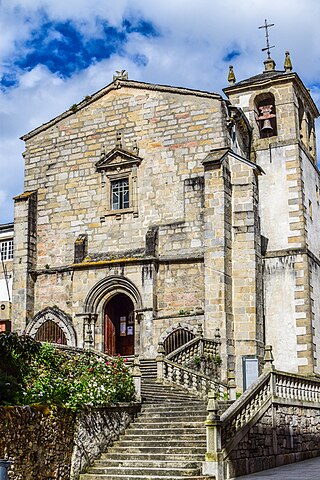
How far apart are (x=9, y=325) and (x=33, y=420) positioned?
612 inches

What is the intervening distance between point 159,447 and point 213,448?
1.51m

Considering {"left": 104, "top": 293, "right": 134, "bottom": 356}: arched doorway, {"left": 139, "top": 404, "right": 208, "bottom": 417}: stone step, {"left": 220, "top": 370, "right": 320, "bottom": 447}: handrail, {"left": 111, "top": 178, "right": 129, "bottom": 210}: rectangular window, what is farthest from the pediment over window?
{"left": 139, "top": 404, "right": 208, "bottom": 417}: stone step

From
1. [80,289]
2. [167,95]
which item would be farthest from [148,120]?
[80,289]

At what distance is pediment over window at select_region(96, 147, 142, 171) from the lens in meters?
25.7

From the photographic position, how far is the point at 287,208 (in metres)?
26.0

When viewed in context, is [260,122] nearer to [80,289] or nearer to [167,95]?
[167,95]

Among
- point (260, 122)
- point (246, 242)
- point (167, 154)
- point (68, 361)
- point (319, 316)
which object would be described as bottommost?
point (68, 361)

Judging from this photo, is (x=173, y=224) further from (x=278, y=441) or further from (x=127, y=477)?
(x=127, y=477)

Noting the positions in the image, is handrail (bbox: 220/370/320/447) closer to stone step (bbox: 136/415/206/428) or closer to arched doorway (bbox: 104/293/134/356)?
stone step (bbox: 136/415/206/428)

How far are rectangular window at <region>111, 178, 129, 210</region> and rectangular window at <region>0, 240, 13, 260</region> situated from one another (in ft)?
18.7

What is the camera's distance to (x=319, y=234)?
2812 cm

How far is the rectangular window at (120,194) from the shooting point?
25734 millimetres

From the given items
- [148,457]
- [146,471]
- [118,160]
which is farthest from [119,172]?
[146,471]

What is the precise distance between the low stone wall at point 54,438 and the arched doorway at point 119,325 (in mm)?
9438
